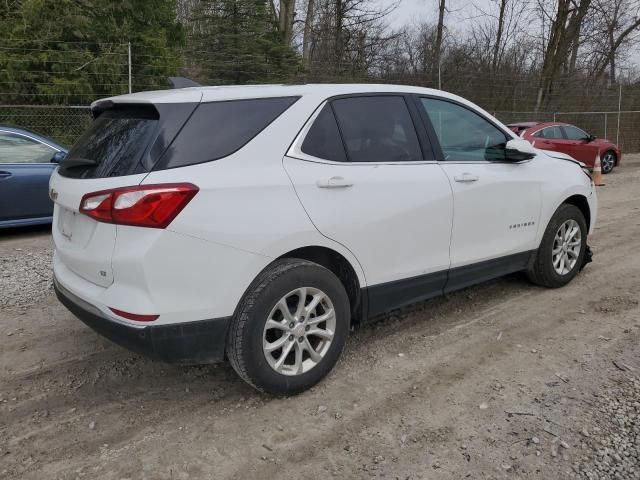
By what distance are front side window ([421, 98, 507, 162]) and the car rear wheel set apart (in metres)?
13.2

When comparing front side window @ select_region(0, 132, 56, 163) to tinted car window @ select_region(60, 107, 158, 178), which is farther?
front side window @ select_region(0, 132, 56, 163)

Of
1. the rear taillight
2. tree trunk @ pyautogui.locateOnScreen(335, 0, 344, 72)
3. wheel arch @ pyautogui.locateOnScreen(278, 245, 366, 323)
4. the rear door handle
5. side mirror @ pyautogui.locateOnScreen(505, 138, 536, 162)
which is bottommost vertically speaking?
wheel arch @ pyautogui.locateOnScreen(278, 245, 366, 323)

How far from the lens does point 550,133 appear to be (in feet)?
48.3

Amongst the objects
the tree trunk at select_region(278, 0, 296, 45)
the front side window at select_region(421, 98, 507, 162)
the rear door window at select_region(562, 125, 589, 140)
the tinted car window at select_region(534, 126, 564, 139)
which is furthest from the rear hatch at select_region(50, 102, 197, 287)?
the tree trunk at select_region(278, 0, 296, 45)

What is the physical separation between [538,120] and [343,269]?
61.8 ft

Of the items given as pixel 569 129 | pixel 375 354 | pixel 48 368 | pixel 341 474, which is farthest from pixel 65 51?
pixel 569 129

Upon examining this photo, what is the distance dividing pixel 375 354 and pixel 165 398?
1373 millimetres

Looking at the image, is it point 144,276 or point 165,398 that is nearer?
point 144,276

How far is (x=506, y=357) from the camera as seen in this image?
364cm

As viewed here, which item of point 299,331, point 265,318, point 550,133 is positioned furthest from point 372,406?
point 550,133

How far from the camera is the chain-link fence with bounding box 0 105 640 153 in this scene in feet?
36.0

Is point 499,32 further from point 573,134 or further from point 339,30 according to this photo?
point 573,134

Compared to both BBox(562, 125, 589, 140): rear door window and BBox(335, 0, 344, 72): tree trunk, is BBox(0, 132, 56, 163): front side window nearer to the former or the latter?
BBox(562, 125, 589, 140): rear door window

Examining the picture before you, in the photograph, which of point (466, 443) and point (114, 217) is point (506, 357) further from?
point (114, 217)
